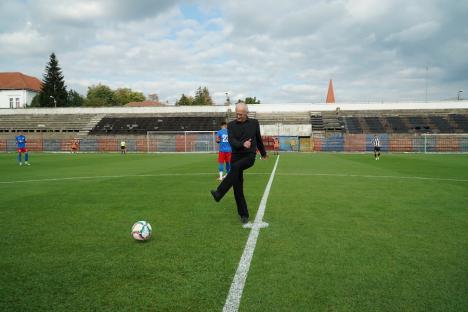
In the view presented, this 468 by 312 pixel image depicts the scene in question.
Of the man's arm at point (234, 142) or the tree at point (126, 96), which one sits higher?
the tree at point (126, 96)

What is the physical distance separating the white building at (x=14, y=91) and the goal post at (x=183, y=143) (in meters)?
60.4

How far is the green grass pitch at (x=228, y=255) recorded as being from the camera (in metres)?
3.07

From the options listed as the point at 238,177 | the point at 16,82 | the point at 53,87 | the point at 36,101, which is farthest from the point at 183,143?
the point at 16,82

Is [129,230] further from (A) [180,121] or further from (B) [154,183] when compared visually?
(A) [180,121]

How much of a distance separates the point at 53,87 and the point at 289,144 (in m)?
62.3

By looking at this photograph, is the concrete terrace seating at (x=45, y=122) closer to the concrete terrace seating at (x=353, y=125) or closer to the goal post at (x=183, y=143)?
the goal post at (x=183, y=143)

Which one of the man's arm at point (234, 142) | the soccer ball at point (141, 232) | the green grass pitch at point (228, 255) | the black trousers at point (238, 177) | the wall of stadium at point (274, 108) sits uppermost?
the wall of stadium at point (274, 108)

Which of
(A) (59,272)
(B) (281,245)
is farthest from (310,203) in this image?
(A) (59,272)

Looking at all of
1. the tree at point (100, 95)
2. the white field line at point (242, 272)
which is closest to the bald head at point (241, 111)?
the white field line at point (242, 272)

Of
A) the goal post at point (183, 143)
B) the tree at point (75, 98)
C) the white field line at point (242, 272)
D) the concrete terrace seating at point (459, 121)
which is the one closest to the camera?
the white field line at point (242, 272)

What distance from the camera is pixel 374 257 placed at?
4.11 meters

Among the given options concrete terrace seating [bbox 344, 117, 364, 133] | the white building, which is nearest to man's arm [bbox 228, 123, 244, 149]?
concrete terrace seating [bbox 344, 117, 364, 133]

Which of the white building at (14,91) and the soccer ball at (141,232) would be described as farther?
the white building at (14,91)

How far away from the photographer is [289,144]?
3934 cm
